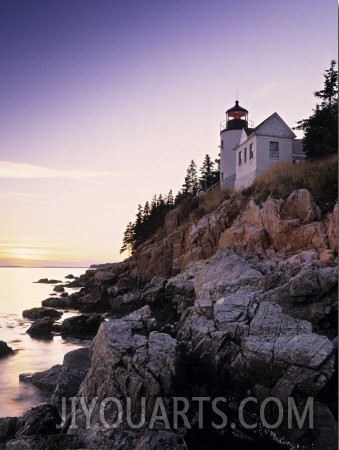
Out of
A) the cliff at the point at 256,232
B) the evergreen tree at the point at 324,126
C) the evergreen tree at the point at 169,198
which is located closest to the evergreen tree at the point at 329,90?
the evergreen tree at the point at 324,126

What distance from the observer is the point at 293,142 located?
120 feet

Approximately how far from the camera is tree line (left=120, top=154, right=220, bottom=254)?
6069cm

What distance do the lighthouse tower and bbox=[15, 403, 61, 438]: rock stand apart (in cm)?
3303

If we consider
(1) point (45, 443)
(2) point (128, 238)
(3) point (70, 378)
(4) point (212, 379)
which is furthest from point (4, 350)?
(2) point (128, 238)

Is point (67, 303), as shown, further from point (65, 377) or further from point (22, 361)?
point (65, 377)

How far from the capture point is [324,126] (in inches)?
1270

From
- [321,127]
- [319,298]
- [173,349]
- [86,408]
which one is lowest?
[86,408]

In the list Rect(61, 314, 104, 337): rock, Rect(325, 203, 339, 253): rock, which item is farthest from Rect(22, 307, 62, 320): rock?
Rect(325, 203, 339, 253): rock

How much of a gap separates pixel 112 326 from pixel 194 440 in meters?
4.41

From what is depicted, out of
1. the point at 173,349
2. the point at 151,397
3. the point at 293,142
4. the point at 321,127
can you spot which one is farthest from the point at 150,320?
the point at 293,142

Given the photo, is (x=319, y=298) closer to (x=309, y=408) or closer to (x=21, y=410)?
(x=309, y=408)

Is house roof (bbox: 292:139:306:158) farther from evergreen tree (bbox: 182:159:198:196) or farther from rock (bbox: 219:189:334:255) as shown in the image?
evergreen tree (bbox: 182:159:198:196)

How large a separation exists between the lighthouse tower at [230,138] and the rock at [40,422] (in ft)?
108

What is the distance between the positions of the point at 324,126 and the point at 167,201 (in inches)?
1654
